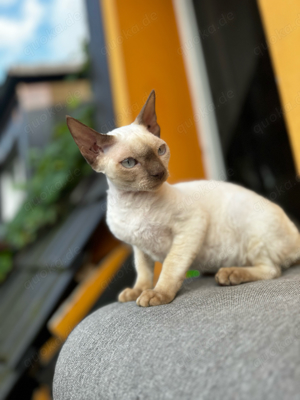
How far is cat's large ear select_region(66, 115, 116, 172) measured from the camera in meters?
0.85

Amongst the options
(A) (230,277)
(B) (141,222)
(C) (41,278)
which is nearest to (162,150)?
(B) (141,222)

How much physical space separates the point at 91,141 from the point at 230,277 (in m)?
0.52

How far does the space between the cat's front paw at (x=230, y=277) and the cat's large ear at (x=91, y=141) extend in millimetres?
433

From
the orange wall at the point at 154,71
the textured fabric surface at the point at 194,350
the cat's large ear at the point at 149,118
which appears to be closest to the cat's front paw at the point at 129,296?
the textured fabric surface at the point at 194,350

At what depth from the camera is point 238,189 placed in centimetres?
110

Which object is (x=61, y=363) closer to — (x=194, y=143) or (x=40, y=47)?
(x=194, y=143)

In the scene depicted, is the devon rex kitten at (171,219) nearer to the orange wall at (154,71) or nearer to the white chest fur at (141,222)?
the white chest fur at (141,222)

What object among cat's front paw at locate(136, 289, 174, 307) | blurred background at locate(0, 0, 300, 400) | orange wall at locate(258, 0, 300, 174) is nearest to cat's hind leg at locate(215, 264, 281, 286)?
cat's front paw at locate(136, 289, 174, 307)

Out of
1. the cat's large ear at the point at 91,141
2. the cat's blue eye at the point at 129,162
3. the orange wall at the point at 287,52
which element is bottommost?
the cat's blue eye at the point at 129,162

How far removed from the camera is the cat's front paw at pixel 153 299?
80 cm

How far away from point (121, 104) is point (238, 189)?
4.49 ft

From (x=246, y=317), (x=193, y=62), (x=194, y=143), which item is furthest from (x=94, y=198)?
(x=246, y=317)

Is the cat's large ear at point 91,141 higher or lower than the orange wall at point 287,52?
lower

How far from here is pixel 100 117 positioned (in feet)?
8.03
